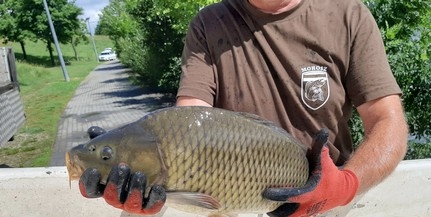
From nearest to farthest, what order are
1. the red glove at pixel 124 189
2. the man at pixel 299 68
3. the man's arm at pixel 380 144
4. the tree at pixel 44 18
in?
1. the red glove at pixel 124 189
2. the man's arm at pixel 380 144
3. the man at pixel 299 68
4. the tree at pixel 44 18

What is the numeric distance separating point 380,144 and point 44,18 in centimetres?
6075

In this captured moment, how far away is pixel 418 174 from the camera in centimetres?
392

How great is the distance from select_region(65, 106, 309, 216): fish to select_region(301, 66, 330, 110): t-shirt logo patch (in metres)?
0.52

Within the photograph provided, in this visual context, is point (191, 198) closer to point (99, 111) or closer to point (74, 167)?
point (74, 167)

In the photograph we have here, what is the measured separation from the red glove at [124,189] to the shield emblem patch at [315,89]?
96 centimetres

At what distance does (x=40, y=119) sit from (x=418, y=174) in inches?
548

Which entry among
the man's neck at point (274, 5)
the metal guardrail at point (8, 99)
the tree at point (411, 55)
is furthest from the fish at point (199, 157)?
the metal guardrail at point (8, 99)

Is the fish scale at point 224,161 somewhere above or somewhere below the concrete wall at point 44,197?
above

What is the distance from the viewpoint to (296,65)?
7.89 ft

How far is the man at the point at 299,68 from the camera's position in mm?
2334

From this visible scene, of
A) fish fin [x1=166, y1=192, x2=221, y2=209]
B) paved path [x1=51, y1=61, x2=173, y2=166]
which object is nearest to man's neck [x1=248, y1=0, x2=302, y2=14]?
fish fin [x1=166, y1=192, x2=221, y2=209]

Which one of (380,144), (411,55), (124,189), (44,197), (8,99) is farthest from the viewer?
(8,99)

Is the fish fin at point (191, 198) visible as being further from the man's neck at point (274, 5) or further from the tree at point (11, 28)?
the tree at point (11, 28)

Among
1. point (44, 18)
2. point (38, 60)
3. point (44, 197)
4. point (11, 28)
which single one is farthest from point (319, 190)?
point (38, 60)
